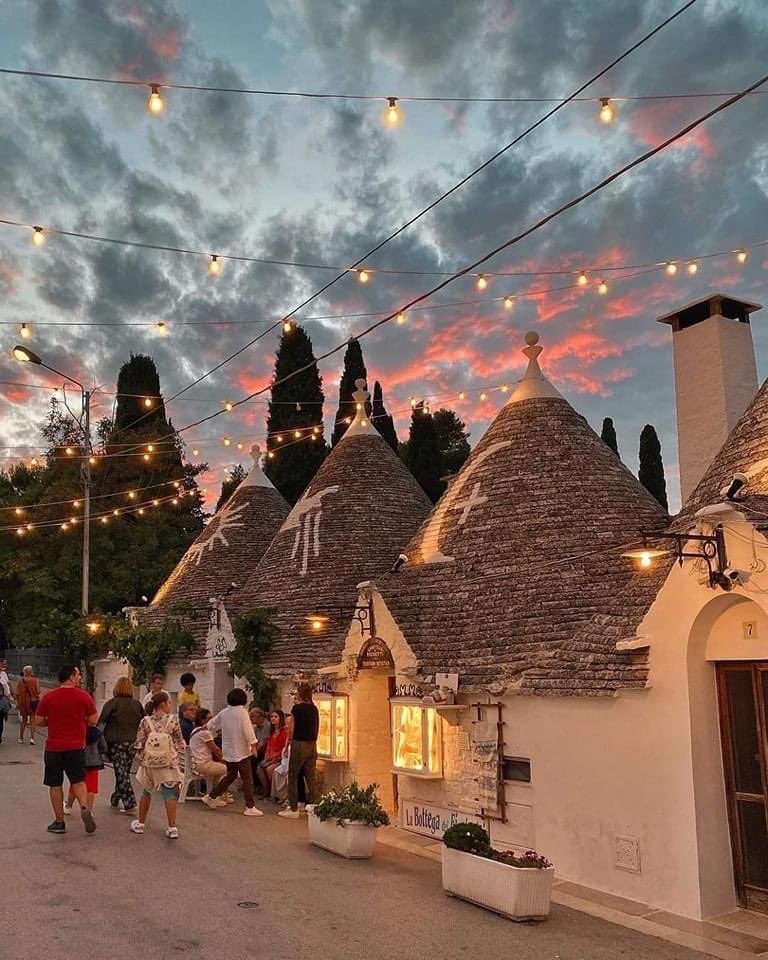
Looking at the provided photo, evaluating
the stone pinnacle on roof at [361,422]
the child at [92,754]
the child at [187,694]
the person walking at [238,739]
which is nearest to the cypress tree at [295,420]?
the stone pinnacle on roof at [361,422]

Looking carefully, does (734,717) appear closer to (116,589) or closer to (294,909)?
(294,909)

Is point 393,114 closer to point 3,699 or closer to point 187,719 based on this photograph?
point 187,719

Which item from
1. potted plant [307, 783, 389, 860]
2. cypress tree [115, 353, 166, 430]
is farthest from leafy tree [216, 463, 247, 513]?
potted plant [307, 783, 389, 860]

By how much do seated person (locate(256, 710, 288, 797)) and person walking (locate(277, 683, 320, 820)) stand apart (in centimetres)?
130

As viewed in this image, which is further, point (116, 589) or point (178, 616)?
point (116, 589)

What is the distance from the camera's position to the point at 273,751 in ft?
42.0

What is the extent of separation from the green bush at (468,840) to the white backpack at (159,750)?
3.05m

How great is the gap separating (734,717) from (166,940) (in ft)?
15.9

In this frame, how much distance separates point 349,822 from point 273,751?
4.21 metres

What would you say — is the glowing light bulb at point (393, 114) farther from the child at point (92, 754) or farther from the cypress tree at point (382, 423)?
the cypress tree at point (382, 423)

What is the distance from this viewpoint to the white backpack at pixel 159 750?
351 inches

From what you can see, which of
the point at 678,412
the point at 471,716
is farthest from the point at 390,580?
the point at 678,412

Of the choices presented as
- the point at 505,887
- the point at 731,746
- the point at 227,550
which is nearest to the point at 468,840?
the point at 505,887

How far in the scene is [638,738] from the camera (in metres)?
7.80
